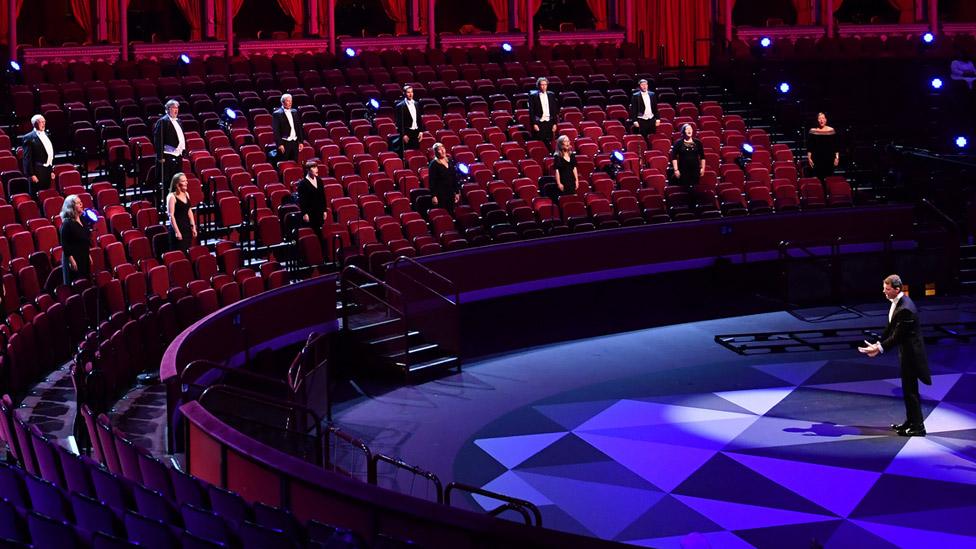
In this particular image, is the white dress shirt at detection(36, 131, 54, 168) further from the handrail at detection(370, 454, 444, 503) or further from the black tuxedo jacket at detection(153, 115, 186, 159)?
the handrail at detection(370, 454, 444, 503)

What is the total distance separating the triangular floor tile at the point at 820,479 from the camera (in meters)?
7.82

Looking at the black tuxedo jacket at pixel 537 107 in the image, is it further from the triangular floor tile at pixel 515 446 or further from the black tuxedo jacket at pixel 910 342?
the black tuxedo jacket at pixel 910 342

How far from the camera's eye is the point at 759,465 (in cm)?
853

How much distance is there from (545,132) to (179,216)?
514 centimetres

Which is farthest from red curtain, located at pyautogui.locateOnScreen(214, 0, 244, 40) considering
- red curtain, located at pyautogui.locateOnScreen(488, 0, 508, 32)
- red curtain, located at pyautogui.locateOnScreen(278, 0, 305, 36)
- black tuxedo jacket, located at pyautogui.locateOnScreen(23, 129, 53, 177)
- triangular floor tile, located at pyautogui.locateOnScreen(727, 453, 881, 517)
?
triangular floor tile, located at pyautogui.locateOnScreen(727, 453, 881, 517)

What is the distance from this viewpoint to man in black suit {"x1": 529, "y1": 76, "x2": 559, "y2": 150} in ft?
46.8

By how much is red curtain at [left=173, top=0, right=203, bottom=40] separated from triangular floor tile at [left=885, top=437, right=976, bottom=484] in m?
13.2

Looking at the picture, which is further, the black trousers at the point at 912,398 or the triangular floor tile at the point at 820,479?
the black trousers at the point at 912,398

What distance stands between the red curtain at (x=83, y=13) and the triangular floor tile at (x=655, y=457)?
40.6 ft

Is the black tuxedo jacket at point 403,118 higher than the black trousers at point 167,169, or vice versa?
the black tuxedo jacket at point 403,118

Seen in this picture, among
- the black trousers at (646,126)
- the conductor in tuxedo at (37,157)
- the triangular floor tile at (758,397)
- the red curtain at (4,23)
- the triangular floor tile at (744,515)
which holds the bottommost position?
the triangular floor tile at (744,515)

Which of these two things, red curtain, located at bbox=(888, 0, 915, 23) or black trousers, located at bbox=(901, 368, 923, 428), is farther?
red curtain, located at bbox=(888, 0, 915, 23)

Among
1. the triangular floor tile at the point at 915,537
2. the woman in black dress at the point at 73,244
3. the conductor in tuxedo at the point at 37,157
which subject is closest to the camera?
the triangular floor tile at the point at 915,537

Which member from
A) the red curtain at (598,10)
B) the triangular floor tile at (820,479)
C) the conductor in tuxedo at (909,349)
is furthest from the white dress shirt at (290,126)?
the red curtain at (598,10)
